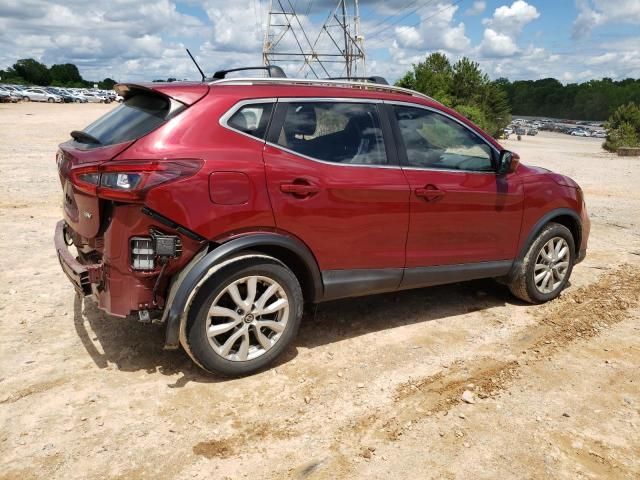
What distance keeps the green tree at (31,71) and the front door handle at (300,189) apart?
123m

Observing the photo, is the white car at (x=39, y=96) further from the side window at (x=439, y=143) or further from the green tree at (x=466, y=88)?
the side window at (x=439, y=143)

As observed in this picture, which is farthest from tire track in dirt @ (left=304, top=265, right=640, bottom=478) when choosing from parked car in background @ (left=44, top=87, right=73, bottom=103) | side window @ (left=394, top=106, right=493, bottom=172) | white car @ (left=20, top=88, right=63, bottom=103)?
parked car in background @ (left=44, top=87, right=73, bottom=103)

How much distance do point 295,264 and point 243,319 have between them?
21.0 inches

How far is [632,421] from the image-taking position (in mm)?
3281

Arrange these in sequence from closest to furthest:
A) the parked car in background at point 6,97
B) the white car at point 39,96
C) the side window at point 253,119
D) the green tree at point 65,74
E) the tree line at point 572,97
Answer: the side window at point 253,119 → the parked car in background at point 6,97 → the white car at point 39,96 → the green tree at point 65,74 → the tree line at point 572,97

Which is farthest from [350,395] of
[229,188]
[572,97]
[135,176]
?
[572,97]

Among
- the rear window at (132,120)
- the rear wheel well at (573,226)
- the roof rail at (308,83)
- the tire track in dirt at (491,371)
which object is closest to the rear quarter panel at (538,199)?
the rear wheel well at (573,226)

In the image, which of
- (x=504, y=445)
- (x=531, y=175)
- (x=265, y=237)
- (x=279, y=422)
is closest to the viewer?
(x=504, y=445)

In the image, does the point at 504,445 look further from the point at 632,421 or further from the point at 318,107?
the point at 318,107

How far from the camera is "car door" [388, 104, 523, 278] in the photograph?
13.8 ft

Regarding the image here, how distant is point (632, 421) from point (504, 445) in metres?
0.86

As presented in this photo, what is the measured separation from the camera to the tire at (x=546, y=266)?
496 cm

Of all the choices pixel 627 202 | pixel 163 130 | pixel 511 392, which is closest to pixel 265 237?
pixel 163 130

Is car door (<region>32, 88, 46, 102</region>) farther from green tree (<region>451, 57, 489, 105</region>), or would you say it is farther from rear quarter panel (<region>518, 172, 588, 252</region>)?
rear quarter panel (<region>518, 172, 588, 252</region>)
